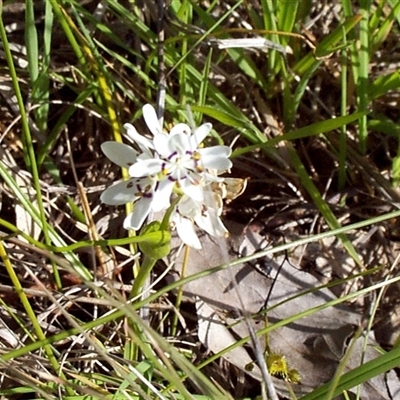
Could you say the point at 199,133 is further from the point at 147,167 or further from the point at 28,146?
the point at 28,146

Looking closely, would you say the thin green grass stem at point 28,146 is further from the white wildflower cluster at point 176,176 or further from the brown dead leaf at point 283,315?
the brown dead leaf at point 283,315

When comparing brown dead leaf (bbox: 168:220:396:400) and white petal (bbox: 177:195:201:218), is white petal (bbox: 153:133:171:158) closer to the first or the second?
white petal (bbox: 177:195:201:218)

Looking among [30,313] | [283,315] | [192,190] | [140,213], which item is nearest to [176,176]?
[192,190]

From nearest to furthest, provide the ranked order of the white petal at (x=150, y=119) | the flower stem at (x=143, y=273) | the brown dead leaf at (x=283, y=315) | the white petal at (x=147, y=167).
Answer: the white petal at (x=147, y=167)
the white petal at (x=150, y=119)
the flower stem at (x=143, y=273)
the brown dead leaf at (x=283, y=315)

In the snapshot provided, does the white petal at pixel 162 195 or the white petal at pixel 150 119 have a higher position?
the white petal at pixel 150 119

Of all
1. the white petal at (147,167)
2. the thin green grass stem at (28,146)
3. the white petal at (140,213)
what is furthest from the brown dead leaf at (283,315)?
the white petal at (147,167)

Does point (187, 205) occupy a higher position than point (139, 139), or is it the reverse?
point (139, 139)

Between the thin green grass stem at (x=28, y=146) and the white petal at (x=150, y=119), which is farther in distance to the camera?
the thin green grass stem at (x=28, y=146)
